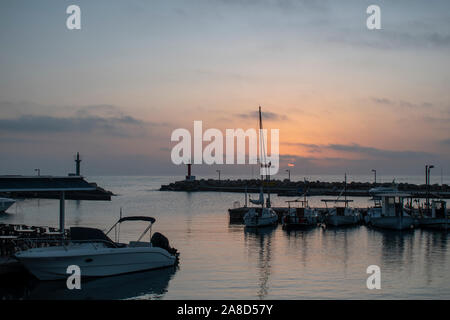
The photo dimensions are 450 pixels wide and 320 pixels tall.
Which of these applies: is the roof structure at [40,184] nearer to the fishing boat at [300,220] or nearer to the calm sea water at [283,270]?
the calm sea water at [283,270]

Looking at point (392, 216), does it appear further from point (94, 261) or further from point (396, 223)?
point (94, 261)

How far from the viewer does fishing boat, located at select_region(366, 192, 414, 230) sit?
140 feet

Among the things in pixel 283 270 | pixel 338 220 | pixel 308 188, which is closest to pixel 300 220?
pixel 338 220

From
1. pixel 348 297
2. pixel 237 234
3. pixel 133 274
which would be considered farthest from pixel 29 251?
pixel 237 234

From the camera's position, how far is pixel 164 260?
24312mm

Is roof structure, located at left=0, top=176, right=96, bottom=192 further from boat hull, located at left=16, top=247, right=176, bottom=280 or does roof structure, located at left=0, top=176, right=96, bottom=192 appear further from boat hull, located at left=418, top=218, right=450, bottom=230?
boat hull, located at left=418, top=218, right=450, bottom=230

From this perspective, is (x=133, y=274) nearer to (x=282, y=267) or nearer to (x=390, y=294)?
(x=282, y=267)

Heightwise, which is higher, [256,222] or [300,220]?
[300,220]

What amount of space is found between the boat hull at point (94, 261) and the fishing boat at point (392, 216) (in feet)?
82.8

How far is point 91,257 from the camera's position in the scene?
21625 millimetres

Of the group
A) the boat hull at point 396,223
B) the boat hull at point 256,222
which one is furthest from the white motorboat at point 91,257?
the boat hull at point 396,223

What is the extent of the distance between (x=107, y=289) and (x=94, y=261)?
1.58m
